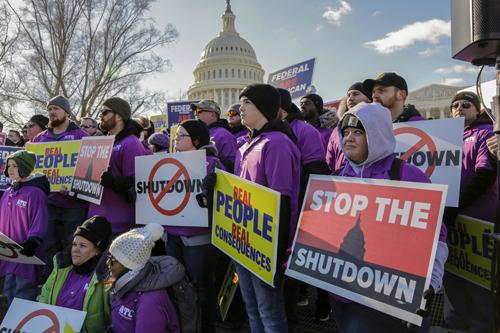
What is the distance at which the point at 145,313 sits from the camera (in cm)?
240

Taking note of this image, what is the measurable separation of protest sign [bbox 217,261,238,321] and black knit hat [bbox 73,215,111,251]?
1.27m

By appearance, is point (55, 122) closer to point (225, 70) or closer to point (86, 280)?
point (86, 280)

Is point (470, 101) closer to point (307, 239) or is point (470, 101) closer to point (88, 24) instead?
point (307, 239)

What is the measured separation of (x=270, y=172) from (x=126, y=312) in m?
1.32

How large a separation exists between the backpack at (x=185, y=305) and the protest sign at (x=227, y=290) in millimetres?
1141

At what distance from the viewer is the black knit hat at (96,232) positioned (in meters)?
3.05

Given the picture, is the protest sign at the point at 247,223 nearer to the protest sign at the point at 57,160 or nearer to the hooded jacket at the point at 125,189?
the hooded jacket at the point at 125,189

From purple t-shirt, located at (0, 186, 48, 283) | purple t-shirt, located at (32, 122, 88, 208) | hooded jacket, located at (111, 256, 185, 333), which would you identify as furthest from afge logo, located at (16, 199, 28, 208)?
hooded jacket, located at (111, 256, 185, 333)

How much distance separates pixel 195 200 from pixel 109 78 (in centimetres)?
1883

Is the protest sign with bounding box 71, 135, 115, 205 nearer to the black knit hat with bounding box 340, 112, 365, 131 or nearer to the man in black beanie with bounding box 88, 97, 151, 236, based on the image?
the man in black beanie with bounding box 88, 97, 151, 236

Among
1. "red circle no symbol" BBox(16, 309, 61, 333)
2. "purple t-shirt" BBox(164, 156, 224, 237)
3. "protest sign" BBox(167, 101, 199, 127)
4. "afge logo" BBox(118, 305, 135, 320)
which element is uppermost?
"protest sign" BBox(167, 101, 199, 127)

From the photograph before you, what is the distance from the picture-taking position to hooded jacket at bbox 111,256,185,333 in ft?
7.88

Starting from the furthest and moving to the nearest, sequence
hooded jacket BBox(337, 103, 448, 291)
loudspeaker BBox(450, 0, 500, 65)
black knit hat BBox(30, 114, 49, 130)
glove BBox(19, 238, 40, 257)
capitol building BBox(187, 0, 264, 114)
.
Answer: capitol building BBox(187, 0, 264, 114) < black knit hat BBox(30, 114, 49, 130) < glove BBox(19, 238, 40, 257) < loudspeaker BBox(450, 0, 500, 65) < hooded jacket BBox(337, 103, 448, 291)

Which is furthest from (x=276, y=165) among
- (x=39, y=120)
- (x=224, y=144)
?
(x=39, y=120)
